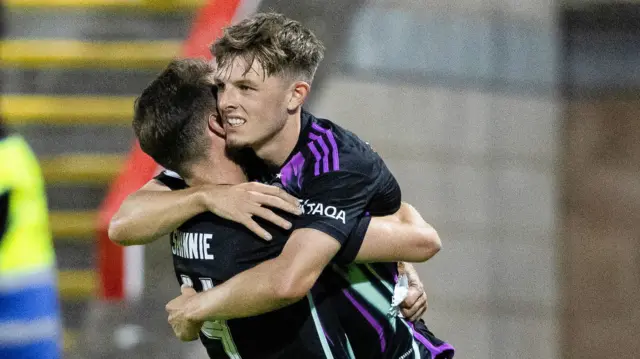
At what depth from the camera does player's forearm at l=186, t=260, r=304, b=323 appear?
104 inches

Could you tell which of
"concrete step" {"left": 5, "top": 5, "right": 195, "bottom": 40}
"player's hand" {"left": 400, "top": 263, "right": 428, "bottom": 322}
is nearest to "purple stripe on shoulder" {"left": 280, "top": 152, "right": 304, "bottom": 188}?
"player's hand" {"left": 400, "top": 263, "right": 428, "bottom": 322}

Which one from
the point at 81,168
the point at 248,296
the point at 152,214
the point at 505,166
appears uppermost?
the point at 152,214

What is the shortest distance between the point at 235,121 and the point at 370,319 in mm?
608

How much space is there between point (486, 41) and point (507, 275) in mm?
1139

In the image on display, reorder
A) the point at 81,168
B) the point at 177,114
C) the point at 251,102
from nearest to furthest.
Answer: the point at 251,102 < the point at 177,114 < the point at 81,168

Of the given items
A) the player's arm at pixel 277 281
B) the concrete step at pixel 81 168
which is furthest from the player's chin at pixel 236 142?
the concrete step at pixel 81 168

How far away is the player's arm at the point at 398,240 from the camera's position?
9.23 ft

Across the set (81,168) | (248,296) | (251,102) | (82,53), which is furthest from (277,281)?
(82,53)

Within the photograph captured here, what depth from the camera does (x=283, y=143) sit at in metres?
2.80

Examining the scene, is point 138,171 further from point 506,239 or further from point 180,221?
point 180,221

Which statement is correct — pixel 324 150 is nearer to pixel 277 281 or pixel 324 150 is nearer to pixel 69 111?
pixel 277 281

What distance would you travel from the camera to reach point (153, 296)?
16.9 feet

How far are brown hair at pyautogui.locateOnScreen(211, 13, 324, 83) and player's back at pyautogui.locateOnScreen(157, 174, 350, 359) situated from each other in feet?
→ 1.23

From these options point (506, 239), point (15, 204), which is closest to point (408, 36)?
point (506, 239)
